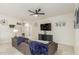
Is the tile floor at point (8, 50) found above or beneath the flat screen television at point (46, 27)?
beneath

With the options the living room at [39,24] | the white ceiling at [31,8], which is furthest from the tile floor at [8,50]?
the white ceiling at [31,8]

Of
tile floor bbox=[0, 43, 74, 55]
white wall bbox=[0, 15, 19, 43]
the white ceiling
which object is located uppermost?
the white ceiling

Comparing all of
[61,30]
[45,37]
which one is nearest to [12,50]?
[45,37]

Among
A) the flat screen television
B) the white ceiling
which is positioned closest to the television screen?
the flat screen television

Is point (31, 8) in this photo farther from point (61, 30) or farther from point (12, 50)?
point (12, 50)

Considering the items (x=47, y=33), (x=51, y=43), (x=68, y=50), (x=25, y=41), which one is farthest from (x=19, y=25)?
(x=68, y=50)

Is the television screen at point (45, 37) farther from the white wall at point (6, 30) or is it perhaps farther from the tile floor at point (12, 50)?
the white wall at point (6, 30)

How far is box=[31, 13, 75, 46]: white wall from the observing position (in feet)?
6.62

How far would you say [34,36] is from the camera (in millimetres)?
2084

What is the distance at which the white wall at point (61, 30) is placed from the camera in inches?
79.4

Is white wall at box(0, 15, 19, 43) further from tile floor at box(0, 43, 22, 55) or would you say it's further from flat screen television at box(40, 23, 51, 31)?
flat screen television at box(40, 23, 51, 31)

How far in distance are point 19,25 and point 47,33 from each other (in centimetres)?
55
